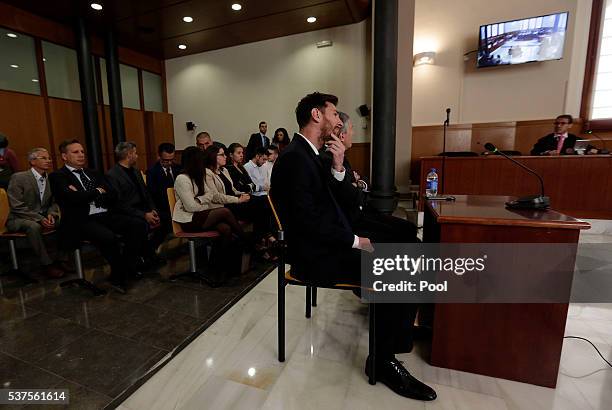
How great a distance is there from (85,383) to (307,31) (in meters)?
6.07

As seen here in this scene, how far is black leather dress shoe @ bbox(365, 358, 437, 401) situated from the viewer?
1250 millimetres

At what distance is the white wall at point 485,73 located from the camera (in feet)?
15.3

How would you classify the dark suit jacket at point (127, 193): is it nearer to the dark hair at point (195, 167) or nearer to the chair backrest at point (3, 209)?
the dark hair at point (195, 167)

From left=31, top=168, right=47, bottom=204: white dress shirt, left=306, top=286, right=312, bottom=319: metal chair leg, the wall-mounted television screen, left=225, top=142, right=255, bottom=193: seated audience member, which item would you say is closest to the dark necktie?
left=31, top=168, right=47, bottom=204: white dress shirt

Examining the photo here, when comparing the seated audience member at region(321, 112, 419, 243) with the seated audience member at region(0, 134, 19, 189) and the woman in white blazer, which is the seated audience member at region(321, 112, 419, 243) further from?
the seated audience member at region(0, 134, 19, 189)

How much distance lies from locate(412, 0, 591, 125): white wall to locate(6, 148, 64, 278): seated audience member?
17.7 ft

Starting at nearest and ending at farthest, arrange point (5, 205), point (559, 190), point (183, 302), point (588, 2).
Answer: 1. point (183, 302)
2. point (5, 205)
3. point (559, 190)
4. point (588, 2)

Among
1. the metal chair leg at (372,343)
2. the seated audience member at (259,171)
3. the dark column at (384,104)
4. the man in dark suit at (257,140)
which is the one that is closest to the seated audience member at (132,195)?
the seated audience member at (259,171)

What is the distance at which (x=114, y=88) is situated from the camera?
18.1ft

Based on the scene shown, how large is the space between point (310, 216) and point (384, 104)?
305 cm

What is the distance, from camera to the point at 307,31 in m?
5.70

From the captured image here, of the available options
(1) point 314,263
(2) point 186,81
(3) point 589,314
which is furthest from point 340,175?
(2) point 186,81

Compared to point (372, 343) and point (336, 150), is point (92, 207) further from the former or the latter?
point (372, 343)

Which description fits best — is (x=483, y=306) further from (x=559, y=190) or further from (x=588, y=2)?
(x=588, y=2)
